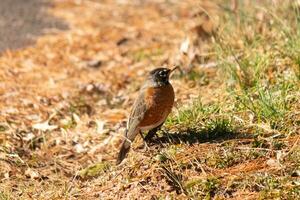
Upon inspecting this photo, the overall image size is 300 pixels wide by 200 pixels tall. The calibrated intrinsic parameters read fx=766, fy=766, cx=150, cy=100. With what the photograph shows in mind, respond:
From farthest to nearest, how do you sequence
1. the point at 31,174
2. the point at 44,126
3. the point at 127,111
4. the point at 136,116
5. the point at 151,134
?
the point at 127,111 → the point at 44,126 → the point at 31,174 → the point at 151,134 → the point at 136,116

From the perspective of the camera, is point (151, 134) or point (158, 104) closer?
point (158, 104)

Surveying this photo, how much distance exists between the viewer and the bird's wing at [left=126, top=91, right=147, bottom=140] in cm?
557

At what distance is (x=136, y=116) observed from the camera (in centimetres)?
560

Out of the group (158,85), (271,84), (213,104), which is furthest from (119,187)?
(271,84)

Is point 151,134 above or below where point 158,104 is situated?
below

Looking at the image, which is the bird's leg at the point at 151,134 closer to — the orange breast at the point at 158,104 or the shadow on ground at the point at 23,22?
the orange breast at the point at 158,104

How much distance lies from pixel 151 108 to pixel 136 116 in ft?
0.50

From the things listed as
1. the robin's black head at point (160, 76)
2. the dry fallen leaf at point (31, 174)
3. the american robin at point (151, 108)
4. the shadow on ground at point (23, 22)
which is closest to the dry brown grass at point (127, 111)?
the dry fallen leaf at point (31, 174)

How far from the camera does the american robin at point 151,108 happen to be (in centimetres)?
550

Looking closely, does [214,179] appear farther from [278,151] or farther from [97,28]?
[97,28]

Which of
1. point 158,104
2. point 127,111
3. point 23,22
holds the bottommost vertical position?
point 127,111

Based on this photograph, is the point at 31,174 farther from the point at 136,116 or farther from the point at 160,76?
the point at 160,76

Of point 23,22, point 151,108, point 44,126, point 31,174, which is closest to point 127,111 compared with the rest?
→ point 44,126

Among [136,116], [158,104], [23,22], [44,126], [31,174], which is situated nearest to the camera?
[158,104]
